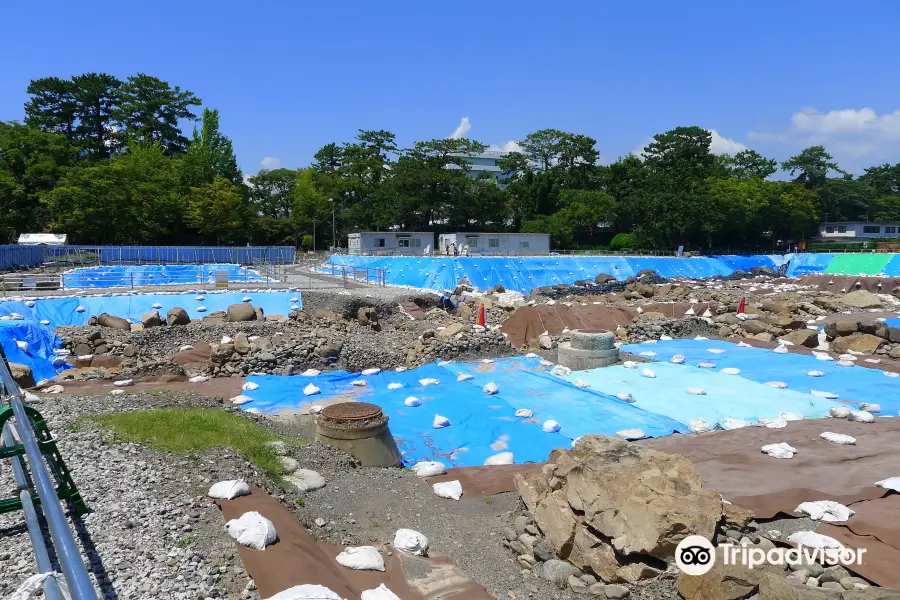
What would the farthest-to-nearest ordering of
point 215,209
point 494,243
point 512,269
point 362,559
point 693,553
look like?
point 494,243 < point 215,209 < point 512,269 < point 362,559 < point 693,553

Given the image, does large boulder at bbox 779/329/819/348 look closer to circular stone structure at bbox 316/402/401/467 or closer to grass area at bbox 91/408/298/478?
circular stone structure at bbox 316/402/401/467

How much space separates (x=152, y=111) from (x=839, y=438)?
227 ft

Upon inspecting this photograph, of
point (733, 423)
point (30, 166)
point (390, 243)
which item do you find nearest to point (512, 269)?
point (390, 243)

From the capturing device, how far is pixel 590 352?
1363cm

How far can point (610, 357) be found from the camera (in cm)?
1370

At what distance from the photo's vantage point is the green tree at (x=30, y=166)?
141 feet

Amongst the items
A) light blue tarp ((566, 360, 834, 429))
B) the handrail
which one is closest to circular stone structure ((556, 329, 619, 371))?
light blue tarp ((566, 360, 834, 429))

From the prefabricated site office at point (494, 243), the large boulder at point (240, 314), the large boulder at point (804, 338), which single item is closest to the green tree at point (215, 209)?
the prefabricated site office at point (494, 243)

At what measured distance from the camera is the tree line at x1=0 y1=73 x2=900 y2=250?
1799 inches

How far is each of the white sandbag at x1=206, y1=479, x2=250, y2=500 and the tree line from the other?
45060 millimetres

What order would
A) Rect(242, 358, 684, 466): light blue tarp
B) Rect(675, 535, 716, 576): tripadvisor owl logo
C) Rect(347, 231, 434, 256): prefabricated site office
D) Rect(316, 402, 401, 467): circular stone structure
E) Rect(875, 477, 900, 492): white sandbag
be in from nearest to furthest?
1. Rect(675, 535, 716, 576): tripadvisor owl logo
2. Rect(875, 477, 900, 492): white sandbag
3. Rect(316, 402, 401, 467): circular stone structure
4. Rect(242, 358, 684, 466): light blue tarp
5. Rect(347, 231, 434, 256): prefabricated site office

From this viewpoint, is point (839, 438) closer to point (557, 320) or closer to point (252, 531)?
point (252, 531)

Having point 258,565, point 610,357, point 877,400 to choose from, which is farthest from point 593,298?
point 258,565

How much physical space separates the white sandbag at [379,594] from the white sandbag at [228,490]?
1.57 metres
